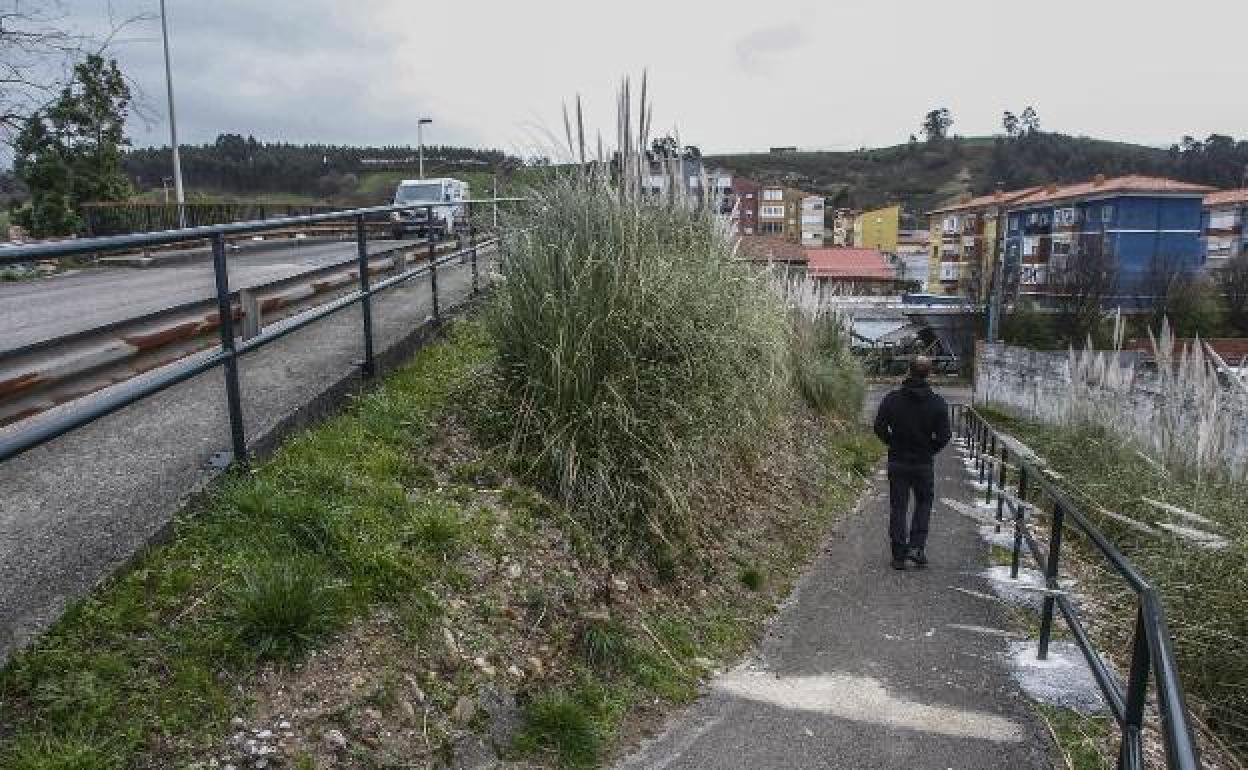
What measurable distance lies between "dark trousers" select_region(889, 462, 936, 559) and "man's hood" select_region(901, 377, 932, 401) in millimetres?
556

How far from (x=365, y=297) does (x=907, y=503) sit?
14.3 feet

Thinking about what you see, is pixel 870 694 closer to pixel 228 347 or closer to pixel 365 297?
pixel 228 347

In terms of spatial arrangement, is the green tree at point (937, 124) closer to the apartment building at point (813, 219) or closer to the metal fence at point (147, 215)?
the apartment building at point (813, 219)

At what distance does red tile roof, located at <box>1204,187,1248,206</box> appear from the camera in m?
73.4

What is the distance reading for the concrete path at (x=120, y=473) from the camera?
118 inches

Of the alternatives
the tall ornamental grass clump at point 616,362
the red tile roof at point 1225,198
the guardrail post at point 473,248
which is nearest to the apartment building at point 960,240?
the red tile roof at point 1225,198

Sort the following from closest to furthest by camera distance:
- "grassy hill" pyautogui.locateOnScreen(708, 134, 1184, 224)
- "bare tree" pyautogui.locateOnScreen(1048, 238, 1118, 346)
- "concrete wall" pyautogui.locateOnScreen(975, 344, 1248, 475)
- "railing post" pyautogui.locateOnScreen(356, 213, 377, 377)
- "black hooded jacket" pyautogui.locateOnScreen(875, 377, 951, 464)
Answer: "railing post" pyautogui.locateOnScreen(356, 213, 377, 377) → "concrete wall" pyautogui.locateOnScreen(975, 344, 1248, 475) → "black hooded jacket" pyautogui.locateOnScreen(875, 377, 951, 464) → "bare tree" pyautogui.locateOnScreen(1048, 238, 1118, 346) → "grassy hill" pyautogui.locateOnScreen(708, 134, 1184, 224)

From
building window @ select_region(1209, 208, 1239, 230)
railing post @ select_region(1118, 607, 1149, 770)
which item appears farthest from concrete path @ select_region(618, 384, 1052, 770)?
building window @ select_region(1209, 208, 1239, 230)

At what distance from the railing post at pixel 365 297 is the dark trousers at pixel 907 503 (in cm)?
407

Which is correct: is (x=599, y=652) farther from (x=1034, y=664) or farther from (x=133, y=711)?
(x=1034, y=664)

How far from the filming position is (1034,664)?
15.1ft

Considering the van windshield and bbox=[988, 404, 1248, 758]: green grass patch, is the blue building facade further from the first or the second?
bbox=[988, 404, 1248, 758]: green grass patch

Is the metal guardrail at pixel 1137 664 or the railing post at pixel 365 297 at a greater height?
the railing post at pixel 365 297

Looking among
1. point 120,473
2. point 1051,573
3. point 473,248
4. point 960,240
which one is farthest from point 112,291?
point 960,240
